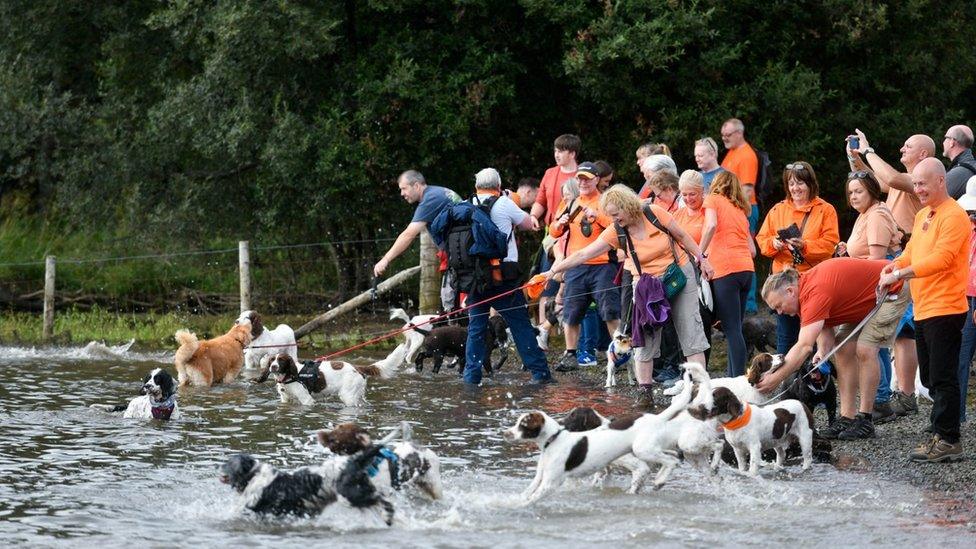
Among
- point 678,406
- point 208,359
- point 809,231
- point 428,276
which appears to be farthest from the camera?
point 428,276

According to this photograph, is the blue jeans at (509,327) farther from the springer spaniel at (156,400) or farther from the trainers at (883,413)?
the trainers at (883,413)

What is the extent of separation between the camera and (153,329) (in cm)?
1736

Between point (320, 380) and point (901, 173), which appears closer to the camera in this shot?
point (901, 173)

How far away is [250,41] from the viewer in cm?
1752

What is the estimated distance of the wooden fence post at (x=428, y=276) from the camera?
16.4m

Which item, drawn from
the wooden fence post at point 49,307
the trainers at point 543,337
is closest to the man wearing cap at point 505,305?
the trainers at point 543,337

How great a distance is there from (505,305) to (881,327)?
4049mm

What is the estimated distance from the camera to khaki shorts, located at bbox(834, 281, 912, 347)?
870 cm

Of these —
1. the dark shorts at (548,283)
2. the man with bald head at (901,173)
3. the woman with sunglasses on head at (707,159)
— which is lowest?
the dark shorts at (548,283)

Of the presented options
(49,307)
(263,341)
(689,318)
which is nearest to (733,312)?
(689,318)

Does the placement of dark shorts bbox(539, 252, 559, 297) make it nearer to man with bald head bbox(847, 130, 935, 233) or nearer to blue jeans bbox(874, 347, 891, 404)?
blue jeans bbox(874, 347, 891, 404)

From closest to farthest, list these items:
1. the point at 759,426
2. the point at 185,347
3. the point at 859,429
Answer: the point at 759,426 < the point at 859,429 < the point at 185,347

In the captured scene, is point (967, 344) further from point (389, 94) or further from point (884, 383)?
point (389, 94)

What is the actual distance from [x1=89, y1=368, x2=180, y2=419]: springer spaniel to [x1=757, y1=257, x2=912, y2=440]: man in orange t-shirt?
182 inches
